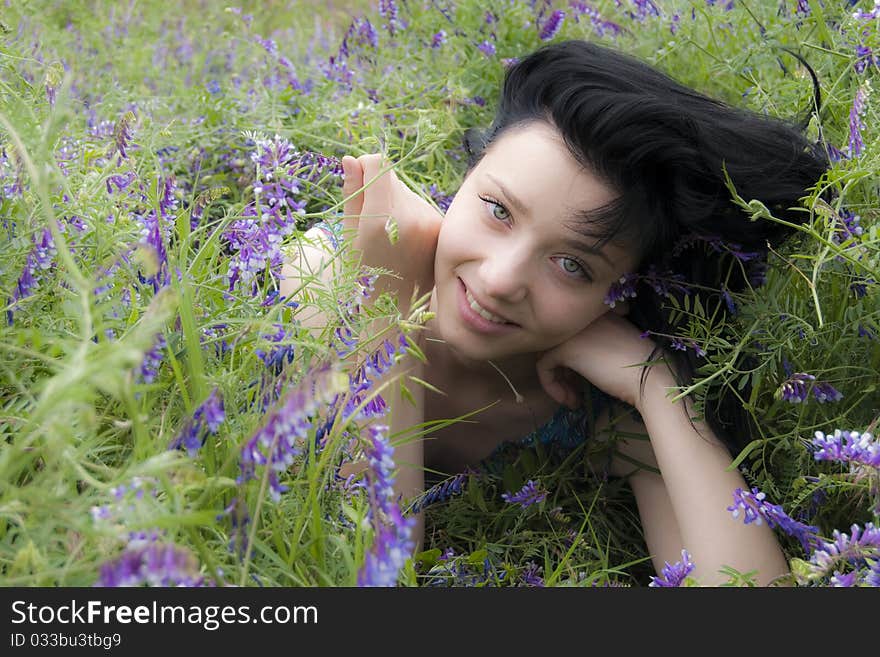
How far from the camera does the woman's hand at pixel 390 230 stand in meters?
2.15

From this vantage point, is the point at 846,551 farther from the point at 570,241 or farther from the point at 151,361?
the point at 151,361

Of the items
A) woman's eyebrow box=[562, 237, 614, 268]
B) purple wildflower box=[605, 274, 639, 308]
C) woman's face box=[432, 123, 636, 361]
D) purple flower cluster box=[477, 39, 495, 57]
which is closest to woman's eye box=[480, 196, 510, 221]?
woman's face box=[432, 123, 636, 361]

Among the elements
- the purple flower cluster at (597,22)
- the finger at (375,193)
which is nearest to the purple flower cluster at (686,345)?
the finger at (375,193)

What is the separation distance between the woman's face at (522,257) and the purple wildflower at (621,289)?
14 millimetres

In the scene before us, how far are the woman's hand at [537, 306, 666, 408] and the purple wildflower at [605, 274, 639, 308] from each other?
0.10 metres

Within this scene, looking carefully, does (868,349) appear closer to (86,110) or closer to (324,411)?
(324,411)

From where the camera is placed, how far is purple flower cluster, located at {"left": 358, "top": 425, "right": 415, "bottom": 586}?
1.25 metres

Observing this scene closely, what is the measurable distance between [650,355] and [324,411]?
85cm

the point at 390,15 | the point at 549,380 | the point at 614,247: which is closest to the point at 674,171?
the point at 614,247

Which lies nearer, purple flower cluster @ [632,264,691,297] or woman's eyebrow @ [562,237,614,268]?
woman's eyebrow @ [562,237,614,268]

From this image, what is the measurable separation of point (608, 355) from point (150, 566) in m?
1.43

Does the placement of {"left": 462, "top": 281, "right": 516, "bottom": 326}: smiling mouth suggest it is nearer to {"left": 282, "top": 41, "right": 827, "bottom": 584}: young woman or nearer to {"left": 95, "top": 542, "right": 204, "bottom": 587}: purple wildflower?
{"left": 282, "top": 41, "right": 827, "bottom": 584}: young woman

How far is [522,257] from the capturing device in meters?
2.10

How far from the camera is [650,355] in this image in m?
2.27
